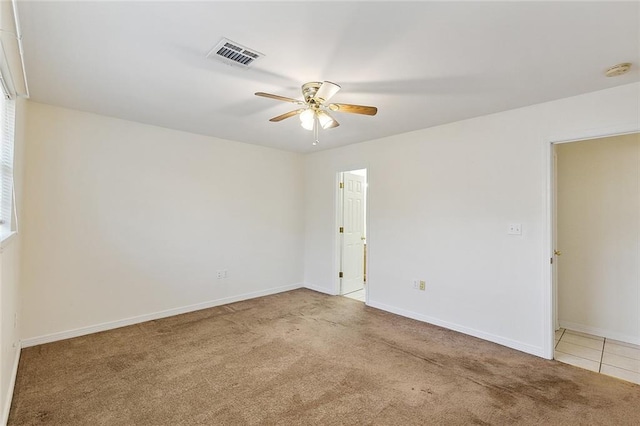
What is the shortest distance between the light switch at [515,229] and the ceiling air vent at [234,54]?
286cm

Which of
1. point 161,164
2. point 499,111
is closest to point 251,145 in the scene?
point 161,164

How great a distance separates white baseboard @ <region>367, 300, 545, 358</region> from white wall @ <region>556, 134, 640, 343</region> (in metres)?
1.16

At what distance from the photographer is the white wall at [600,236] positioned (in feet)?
10.6

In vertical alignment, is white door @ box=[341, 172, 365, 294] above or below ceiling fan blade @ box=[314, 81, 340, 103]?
below

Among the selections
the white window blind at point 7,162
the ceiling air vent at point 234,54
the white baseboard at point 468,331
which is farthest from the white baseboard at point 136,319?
the ceiling air vent at point 234,54

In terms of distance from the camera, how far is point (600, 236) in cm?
344

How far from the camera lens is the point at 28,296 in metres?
2.95

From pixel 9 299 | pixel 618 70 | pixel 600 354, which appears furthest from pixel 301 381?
pixel 618 70

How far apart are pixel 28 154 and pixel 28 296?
1.40 m

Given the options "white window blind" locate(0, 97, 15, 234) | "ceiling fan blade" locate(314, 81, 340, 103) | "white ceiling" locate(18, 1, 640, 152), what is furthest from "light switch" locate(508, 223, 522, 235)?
"white window blind" locate(0, 97, 15, 234)

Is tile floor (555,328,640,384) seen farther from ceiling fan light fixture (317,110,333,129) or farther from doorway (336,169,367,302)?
ceiling fan light fixture (317,110,333,129)

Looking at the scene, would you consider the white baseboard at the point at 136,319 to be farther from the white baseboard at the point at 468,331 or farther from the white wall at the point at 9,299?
the white baseboard at the point at 468,331

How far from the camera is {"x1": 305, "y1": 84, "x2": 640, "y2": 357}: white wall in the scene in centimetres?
286

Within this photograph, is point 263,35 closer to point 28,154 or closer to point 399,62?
point 399,62
